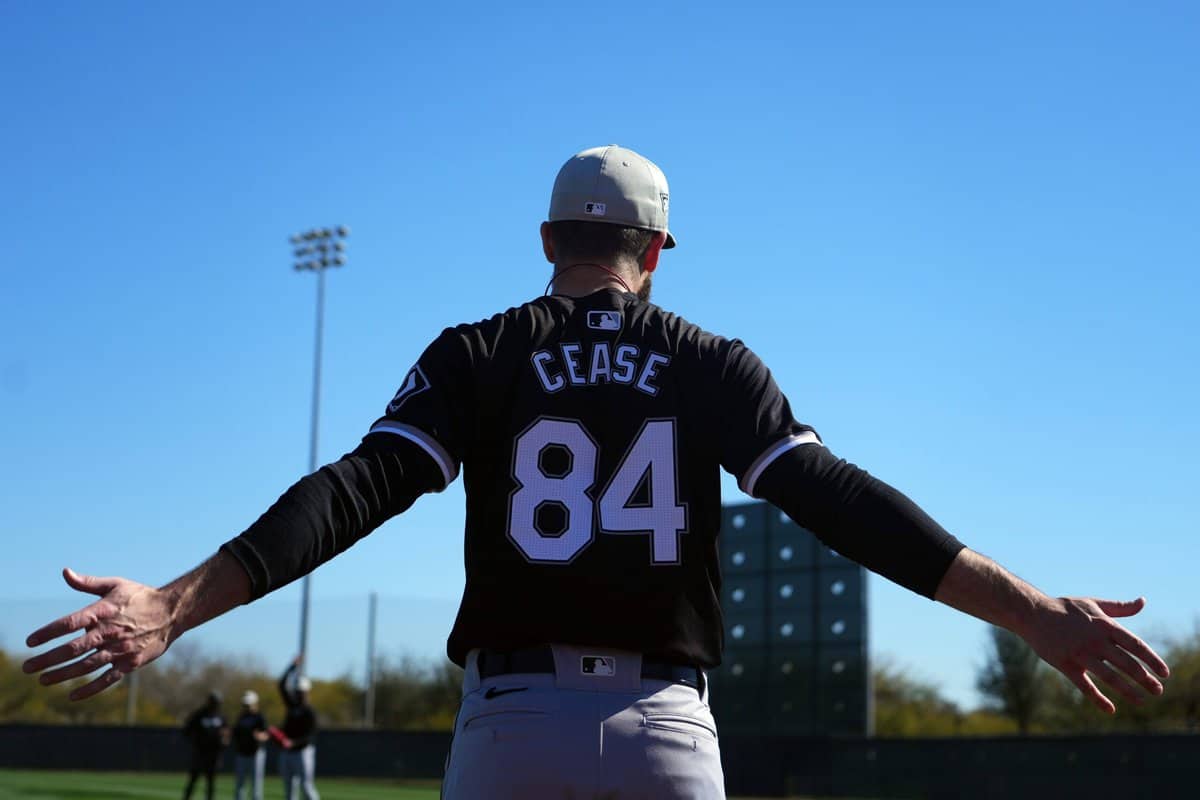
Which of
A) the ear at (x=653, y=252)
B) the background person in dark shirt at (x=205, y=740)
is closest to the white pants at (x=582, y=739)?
the ear at (x=653, y=252)

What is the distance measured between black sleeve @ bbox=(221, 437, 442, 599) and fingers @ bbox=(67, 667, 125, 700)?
293 millimetres

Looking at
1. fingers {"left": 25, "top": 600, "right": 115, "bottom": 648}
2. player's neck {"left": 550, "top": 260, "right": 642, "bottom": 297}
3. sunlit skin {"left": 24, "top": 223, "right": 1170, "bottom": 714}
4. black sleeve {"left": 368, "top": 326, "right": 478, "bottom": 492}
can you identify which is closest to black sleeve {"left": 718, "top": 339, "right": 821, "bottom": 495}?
player's neck {"left": 550, "top": 260, "right": 642, "bottom": 297}

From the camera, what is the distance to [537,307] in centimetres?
327

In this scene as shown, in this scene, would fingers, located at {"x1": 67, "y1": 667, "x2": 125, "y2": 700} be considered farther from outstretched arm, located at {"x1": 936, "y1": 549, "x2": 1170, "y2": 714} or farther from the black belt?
outstretched arm, located at {"x1": 936, "y1": 549, "x2": 1170, "y2": 714}


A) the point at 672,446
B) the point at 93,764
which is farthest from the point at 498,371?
the point at 93,764

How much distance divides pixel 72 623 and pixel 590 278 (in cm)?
152

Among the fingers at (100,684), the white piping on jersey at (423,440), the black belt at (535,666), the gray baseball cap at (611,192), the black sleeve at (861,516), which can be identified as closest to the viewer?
the fingers at (100,684)

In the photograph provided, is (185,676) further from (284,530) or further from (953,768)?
(284,530)

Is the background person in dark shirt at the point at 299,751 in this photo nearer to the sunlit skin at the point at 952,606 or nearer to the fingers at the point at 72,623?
the sunlit skin at the point at 952,606

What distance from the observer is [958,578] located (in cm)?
276

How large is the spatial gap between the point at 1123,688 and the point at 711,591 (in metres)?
0.90

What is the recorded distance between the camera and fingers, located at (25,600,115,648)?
2.37m

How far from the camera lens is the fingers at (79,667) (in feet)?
7.93

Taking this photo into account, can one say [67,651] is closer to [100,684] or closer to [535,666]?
[100,684]
